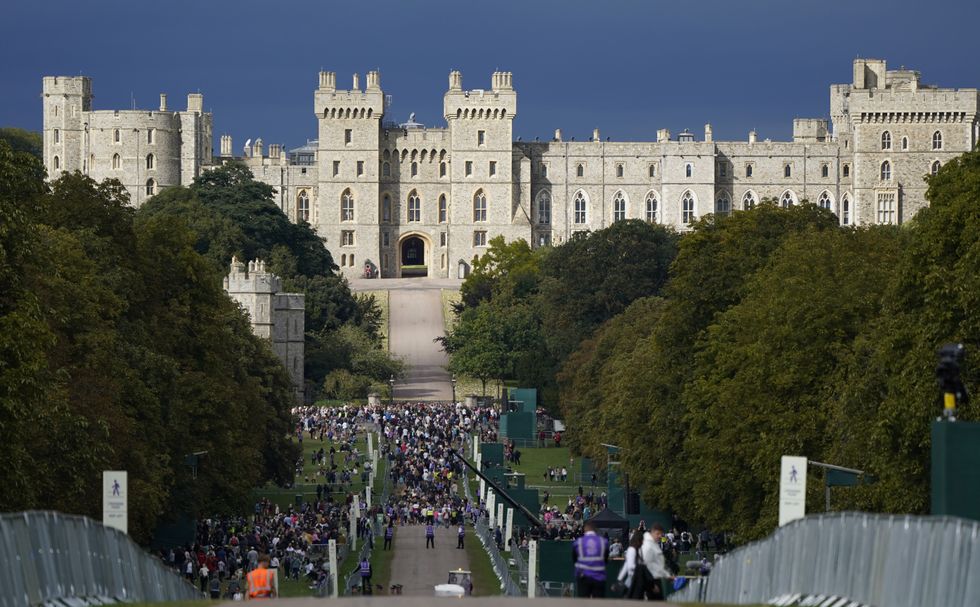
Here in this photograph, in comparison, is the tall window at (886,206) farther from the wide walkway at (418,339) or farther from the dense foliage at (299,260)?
the dense foliage at (299,260)

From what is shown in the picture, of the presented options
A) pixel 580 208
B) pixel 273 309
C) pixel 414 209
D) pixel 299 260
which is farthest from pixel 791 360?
pixel 580 208

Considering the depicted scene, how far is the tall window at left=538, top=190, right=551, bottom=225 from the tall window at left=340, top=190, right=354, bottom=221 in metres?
10.7

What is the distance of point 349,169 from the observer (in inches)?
4761

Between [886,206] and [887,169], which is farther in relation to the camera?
[887,169]

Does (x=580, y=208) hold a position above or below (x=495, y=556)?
above

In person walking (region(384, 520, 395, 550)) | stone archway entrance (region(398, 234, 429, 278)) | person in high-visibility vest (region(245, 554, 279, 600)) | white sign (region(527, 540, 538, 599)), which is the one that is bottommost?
person walking (region(384, 520, 395, 550))

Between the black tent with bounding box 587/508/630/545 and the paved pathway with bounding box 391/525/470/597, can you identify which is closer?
the black tent with bounding box 587/508/630/545

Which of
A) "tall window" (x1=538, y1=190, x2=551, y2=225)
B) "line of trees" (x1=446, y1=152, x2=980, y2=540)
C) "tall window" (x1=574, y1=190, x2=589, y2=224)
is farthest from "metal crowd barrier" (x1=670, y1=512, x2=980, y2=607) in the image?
"tall window" (x1=574, y1=190, x2=589, y2=224)

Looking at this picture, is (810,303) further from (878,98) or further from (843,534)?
(878,98)

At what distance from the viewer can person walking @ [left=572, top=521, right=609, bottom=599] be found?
59.3 feet

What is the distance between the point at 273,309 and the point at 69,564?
62.2m

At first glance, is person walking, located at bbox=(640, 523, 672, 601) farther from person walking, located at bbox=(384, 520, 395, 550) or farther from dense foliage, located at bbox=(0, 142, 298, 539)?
person walking, located at bbox=(384, 520, 395, 550)

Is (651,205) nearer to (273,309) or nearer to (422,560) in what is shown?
(273,309)

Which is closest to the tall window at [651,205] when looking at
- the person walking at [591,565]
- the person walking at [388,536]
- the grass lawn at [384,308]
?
the grass lawn at [384,308]
